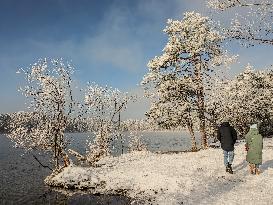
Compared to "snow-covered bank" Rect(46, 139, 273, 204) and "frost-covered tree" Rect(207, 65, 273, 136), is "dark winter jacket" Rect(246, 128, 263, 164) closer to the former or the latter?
"snow-covered bank" Rect(46, 139, 273, 204)

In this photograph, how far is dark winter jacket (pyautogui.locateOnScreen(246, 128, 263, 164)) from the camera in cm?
1833

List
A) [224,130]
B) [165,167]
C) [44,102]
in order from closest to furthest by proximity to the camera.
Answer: [224,130] → [165,167] → [44,102]

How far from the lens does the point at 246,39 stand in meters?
17.3

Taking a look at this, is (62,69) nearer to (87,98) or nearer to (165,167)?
(87,98)

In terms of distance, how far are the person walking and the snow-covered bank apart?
53 cm

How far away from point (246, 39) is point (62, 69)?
1482 centimetres

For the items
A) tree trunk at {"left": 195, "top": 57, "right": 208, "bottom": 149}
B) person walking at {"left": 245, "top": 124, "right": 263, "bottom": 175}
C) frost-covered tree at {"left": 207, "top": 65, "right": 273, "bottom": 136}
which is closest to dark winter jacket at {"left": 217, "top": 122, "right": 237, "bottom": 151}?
person walking at {"left": 245, "top": 124, "right": 263, "bottom": 175}

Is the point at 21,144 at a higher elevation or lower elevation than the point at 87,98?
lower

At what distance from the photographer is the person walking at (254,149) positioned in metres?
18.3

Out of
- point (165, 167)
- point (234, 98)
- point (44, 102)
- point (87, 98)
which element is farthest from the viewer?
point (234, 98)

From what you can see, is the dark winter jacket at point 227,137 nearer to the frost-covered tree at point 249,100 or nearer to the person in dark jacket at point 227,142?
the person in dark jacket at point 227,142

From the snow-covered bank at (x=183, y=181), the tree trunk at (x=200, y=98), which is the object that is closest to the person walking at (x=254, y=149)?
the snow-covered bank at (x=183, y=181)

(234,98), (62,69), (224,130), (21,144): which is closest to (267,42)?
(224,130)

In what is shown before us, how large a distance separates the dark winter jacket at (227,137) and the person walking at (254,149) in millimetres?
769
